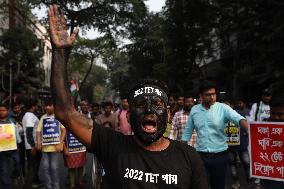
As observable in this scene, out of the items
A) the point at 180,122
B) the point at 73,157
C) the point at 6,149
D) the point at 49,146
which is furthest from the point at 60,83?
the point at 73,157

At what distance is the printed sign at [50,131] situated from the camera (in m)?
8.23

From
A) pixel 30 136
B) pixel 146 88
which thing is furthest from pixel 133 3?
pixel 146 88

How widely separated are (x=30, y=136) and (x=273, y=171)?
17.3ft

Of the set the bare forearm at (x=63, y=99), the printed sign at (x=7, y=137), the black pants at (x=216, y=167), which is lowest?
the black pants at (x=216, y=167)

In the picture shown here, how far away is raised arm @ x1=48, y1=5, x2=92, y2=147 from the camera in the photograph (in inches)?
98.5

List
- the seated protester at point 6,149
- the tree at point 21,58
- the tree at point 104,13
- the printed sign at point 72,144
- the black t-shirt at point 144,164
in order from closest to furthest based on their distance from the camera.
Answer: the black t-shirt at point 144,164
the seated protester at point 6,149
the printed sign at point 72,144
the tree at point 104,13
the tree at point 21,58

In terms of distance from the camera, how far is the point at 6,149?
8.20 meters

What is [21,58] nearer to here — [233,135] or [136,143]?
[233,135]

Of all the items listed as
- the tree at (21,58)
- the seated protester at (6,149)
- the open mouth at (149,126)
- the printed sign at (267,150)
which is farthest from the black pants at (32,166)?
the tree at (21,58)

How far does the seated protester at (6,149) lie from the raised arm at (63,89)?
19.5 ft

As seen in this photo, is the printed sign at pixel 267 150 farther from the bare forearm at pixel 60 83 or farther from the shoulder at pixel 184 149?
the bare forearm at pixel 60 83

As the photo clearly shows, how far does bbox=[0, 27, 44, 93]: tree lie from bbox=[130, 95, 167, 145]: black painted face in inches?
1213

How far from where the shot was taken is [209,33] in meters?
27.5

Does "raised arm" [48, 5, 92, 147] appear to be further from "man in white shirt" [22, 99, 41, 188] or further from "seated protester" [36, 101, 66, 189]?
"man in white shirt" [22, 99, 41, 188]
